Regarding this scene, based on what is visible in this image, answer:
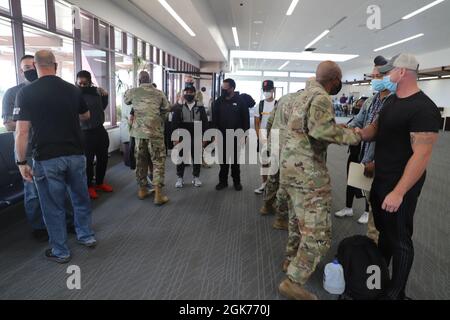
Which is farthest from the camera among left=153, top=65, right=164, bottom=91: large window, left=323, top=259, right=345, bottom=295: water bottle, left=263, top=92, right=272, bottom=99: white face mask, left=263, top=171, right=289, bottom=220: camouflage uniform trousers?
left=153, top=65, right=164, bottom=91: large window

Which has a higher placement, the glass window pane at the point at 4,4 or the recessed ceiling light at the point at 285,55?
the recessed ceiling light at the point at 285,55

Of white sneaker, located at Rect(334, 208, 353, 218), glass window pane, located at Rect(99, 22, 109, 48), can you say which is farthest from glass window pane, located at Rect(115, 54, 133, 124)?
white sneaker, located at Rect(334, 208, 353, 218)

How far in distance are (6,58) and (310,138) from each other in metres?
3.97

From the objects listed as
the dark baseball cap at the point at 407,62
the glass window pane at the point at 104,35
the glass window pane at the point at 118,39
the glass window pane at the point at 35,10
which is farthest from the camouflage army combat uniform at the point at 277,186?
the glass window pane at the point at 118,39

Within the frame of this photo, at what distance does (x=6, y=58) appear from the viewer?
3869 millimetres

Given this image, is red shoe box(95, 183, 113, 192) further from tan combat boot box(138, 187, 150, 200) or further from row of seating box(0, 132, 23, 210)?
row of seating box(0, 132, 23, 210)

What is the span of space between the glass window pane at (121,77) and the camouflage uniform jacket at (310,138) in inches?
217

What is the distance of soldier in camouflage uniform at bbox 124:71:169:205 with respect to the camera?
356 cm

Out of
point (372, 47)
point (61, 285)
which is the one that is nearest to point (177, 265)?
point (61, 285)

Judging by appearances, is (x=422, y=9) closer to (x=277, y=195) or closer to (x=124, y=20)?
(x=124, y=20)

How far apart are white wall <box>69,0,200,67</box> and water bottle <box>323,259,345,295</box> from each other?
17.1ft

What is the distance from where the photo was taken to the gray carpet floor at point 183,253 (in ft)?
6.85

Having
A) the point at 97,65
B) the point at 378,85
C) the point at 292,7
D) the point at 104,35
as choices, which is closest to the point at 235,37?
the point at 292,7

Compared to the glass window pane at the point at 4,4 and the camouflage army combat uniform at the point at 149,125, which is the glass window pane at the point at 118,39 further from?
the camouflage army combat uniform at the point at 149,125
